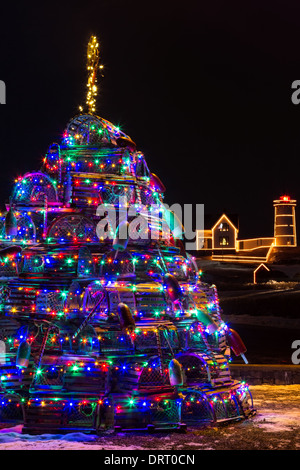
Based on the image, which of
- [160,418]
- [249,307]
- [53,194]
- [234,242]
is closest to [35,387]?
[160,418]

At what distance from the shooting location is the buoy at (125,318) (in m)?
10.6

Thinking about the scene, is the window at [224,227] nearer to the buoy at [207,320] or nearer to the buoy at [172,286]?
the buoy at [207,320]

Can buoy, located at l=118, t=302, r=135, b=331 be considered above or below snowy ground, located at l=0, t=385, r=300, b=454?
above

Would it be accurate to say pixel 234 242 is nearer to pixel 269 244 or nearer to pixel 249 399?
pixel 269 244

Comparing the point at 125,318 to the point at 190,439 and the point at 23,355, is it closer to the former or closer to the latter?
the point at 23,355

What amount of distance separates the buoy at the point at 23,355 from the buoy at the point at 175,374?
2.91m

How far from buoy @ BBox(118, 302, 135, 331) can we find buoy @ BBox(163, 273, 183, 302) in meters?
1.18

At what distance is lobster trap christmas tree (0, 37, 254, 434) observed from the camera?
35.8 ft

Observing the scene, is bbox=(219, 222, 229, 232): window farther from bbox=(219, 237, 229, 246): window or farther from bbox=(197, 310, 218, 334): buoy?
bbox=(197, 310, 218, 334): buoy

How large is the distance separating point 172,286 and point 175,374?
1.78 metres

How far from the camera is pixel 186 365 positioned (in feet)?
40.4

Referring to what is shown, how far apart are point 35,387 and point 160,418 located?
252cm

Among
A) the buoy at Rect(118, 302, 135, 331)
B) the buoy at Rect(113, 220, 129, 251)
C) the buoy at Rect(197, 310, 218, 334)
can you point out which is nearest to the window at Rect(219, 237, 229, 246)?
the buoy at Rect(197, 310, 218, 334)

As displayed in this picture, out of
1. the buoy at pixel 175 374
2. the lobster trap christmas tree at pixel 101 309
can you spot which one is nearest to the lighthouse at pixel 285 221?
the lobster trap christmas tree at pixel 101 309
